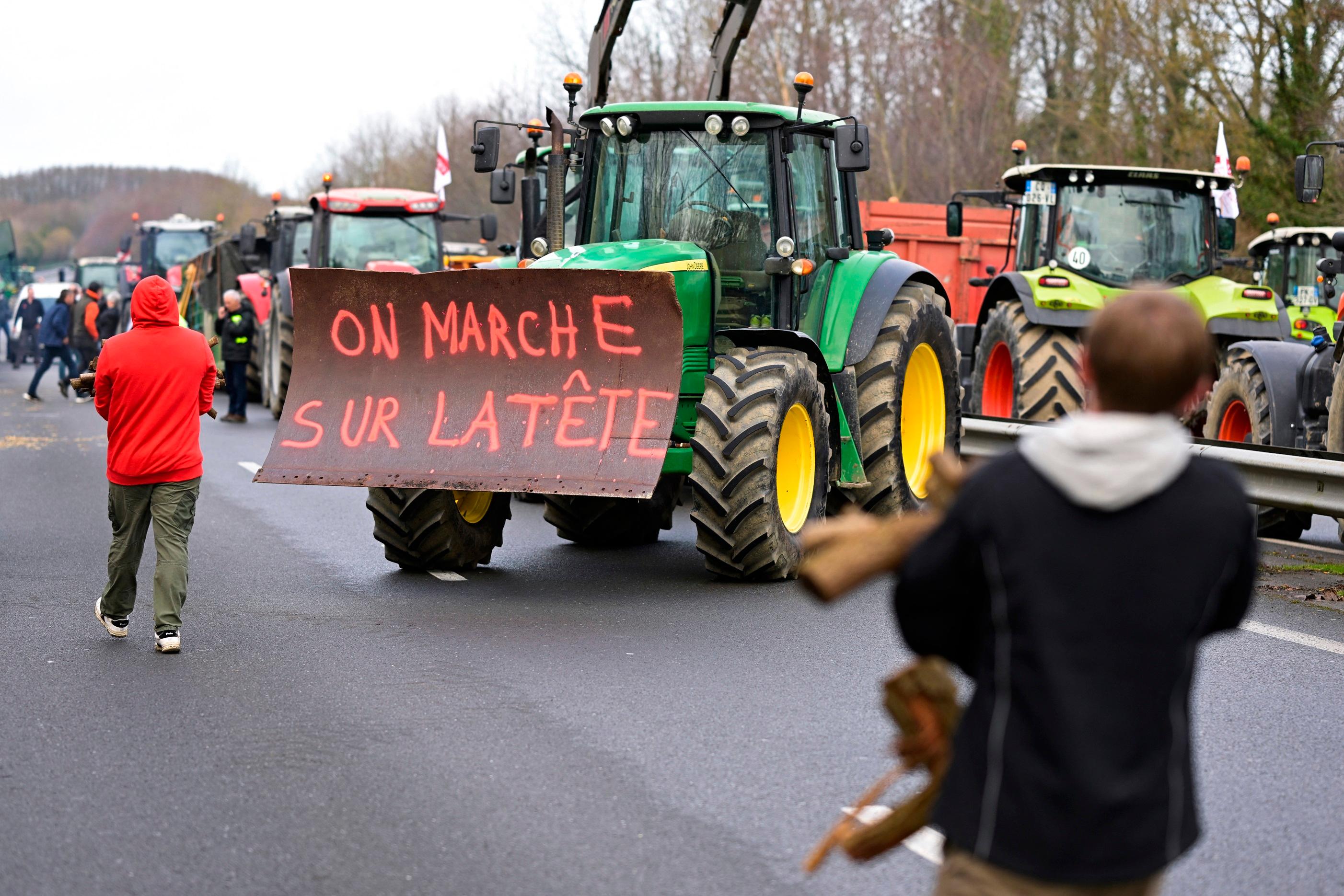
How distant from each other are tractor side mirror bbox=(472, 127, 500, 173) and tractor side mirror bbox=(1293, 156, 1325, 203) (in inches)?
207

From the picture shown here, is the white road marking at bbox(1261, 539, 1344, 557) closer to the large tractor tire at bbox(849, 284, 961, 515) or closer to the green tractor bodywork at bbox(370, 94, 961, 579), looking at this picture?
the large tractor tire at bbox(849, 284, 961, 515)

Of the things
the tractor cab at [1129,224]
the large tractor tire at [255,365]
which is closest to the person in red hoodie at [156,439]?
the tractor cab at [1129,224]

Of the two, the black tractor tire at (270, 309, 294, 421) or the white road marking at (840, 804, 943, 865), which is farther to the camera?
the black tractor tire at (270, 309, 294, 421)

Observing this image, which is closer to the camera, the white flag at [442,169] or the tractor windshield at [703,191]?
the tractor windshield at [703,191]

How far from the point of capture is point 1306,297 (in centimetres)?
1664

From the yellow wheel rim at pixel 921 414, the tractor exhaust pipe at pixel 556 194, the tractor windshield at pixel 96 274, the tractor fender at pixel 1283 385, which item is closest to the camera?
the tractor exhaust pipe at pixel 556 194

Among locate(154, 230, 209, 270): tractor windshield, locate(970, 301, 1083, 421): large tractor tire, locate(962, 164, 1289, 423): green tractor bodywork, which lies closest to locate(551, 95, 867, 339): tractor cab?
locate(970, 301, 1083, 421): large tractor tire

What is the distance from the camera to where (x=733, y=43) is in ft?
49.2

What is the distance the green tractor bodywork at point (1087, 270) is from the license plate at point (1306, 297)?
127cm

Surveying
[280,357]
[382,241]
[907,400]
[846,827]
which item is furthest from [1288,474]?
[382,241]

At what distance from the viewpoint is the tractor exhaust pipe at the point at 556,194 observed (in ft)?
34.8

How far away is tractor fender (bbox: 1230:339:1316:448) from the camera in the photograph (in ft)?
39.0

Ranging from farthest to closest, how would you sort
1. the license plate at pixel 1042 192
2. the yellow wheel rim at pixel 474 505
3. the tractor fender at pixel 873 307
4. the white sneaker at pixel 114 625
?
the license plate at pixel 1042 192 < the tractor fender at pixel 873 307 < the yellow wheel rim at pixel 474 505 < the white sneaker at pixel 114 625

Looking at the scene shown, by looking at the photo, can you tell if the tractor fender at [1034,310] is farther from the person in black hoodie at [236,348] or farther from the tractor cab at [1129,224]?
the person in black hoodie at [236,348]
